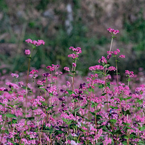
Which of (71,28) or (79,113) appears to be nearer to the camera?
(79,113)

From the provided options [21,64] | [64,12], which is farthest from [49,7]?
[21,64]

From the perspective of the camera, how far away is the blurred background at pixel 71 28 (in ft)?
23.7

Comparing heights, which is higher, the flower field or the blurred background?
the blurred background

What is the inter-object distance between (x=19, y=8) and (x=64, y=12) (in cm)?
197

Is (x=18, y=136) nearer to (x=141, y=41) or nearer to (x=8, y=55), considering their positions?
(x=8, y=55)

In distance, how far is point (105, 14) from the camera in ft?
36.9

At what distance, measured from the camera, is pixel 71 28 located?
9273 mm

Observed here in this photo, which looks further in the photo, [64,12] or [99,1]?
[99,1]

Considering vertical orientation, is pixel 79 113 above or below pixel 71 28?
below

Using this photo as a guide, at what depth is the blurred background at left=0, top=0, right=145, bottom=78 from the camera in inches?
284

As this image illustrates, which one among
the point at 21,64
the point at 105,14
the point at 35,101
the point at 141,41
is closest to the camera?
the point at 35,101

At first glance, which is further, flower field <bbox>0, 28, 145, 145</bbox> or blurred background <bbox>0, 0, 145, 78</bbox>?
blurred background <bbox>0, 0, 145, 78</bbox>

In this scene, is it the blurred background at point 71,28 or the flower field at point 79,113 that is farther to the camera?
the blurred background at point 71,28

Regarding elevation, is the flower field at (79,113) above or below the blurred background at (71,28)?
below
